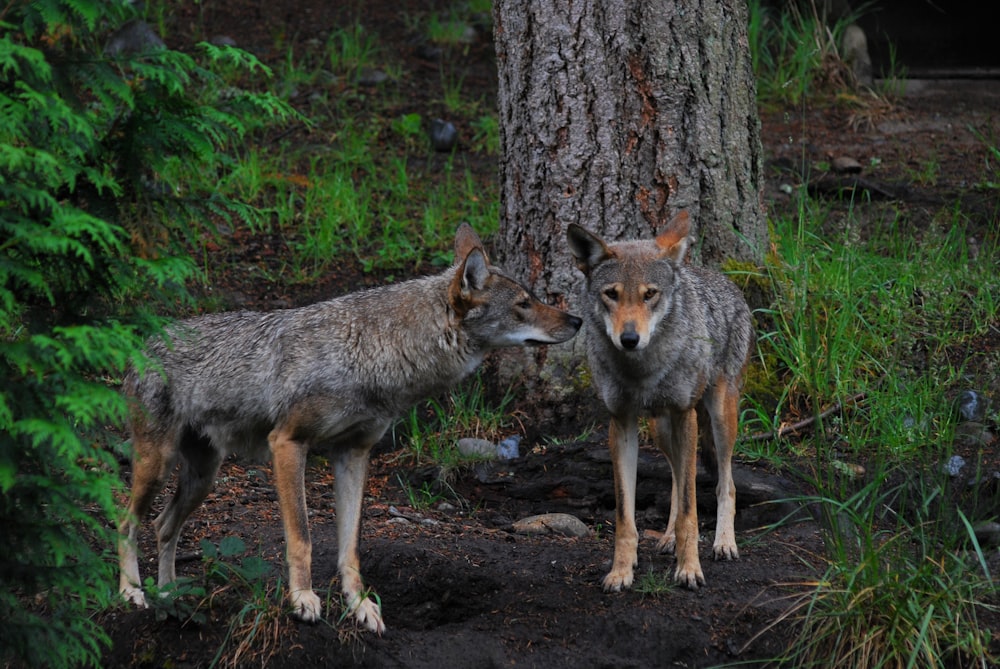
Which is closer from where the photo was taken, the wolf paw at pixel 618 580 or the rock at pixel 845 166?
the wolf paw at pixel 618 580

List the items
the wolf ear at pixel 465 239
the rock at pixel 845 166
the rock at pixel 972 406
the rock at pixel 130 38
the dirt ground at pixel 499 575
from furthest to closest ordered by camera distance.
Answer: the rock at pixel 130 38 < the rock at pixel 845 166 < the rock at pixel 972 406 < the wolf ear at pixel 465 239 < the dirt ground at pixel 499 575

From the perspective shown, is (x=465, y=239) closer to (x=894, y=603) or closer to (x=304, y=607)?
(x=304, y=607)

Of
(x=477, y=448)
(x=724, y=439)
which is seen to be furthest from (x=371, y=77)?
(x=724, y=439)

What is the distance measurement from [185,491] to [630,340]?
2.29 meters

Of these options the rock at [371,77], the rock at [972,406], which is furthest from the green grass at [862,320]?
the rock at [371,77]

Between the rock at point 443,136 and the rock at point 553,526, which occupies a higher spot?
the rock at point 443,136

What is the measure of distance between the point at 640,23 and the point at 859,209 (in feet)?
11.0

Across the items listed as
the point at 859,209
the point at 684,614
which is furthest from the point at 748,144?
the point at 684,614

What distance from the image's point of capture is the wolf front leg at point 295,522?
4.83 metres

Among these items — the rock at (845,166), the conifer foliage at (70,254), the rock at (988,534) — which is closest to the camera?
the conifer foliage at (70,254)

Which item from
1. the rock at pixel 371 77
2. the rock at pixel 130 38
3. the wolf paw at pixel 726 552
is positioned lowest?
the wolf paw at pixel 726 552

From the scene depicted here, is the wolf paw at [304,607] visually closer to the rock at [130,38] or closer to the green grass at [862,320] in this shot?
the green grass at [862,320]

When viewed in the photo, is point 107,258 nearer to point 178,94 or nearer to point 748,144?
point 178,94

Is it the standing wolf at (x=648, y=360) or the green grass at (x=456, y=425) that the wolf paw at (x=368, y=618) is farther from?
the green grass at (x=456, y=425)
